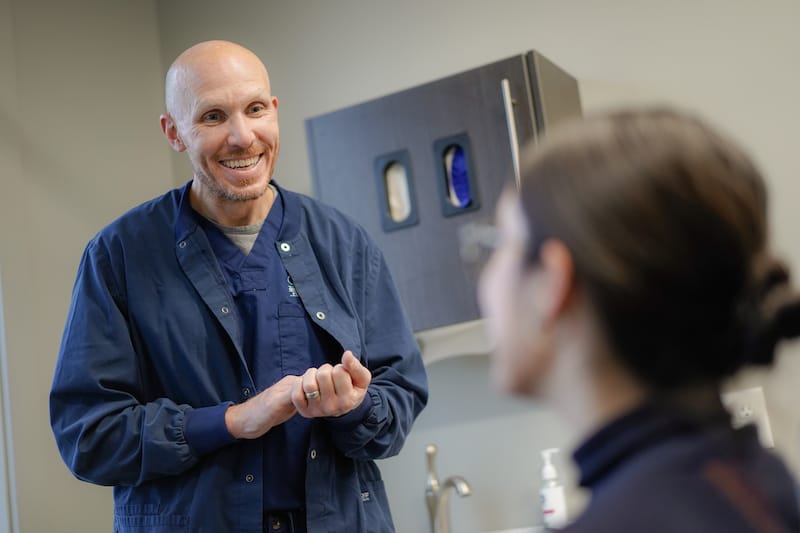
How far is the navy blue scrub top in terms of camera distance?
1.69 m

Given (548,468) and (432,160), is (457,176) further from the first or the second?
(548,468)

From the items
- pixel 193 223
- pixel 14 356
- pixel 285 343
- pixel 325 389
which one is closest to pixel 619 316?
pixel 325 389

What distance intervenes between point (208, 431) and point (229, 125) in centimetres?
56

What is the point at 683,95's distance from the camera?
8.77 feet

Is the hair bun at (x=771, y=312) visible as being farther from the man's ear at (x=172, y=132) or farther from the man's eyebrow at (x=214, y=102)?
the man's ear at (x=172, y=132)

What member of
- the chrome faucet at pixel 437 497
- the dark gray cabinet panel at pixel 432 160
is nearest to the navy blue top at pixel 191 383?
the dark gray cabinet panel at pixel 432 160

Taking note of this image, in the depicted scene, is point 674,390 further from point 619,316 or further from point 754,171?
point 754,171

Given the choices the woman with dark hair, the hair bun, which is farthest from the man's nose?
the hair bun

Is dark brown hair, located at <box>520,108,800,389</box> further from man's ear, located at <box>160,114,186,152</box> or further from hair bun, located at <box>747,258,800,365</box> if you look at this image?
man's ear, located at <box>160,114,186,152</box>

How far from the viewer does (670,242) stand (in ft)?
2.41

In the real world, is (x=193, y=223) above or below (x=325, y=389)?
above

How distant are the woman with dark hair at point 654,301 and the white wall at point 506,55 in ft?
5.46

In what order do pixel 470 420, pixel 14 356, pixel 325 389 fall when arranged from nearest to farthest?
pixel 325 389, pixel 14 356, pixel 470 420

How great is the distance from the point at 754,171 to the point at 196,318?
1.15 meters
